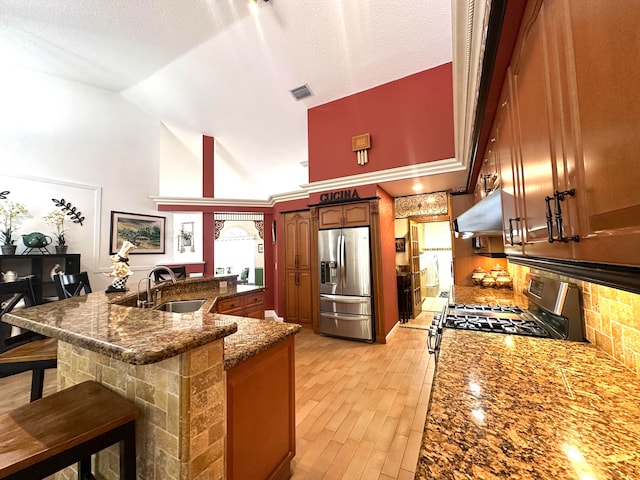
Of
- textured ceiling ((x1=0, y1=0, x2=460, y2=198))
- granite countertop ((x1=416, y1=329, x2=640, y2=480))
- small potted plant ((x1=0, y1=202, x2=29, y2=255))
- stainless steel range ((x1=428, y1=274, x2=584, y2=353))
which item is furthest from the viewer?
small potted plant ((x1=0, y1=202, x2=29, y2=255))

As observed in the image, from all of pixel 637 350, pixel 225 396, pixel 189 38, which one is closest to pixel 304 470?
pixel 225 396

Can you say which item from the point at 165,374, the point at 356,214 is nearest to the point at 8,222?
the point at 165,374

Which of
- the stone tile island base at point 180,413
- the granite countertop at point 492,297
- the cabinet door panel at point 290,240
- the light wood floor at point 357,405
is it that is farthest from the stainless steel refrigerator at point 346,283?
the stone tile island base at point 180,413

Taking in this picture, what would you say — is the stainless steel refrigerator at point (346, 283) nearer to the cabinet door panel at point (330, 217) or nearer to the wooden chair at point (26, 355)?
the cabinet door panel at point (330, 217)

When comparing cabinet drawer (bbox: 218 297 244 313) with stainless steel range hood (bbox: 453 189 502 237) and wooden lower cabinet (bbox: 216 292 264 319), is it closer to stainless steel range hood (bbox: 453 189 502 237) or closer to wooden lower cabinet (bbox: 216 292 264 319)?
wooden lower cabinet (bbox: 216 292 264 319)

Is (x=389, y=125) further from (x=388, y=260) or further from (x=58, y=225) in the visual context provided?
(x=58, y=225)

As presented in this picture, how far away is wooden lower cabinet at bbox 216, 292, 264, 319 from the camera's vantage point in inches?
108

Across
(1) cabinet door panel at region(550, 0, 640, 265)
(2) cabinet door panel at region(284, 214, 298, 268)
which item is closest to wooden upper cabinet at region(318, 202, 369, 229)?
(2) cabinet door panel at region(284, 214, 298, 268)

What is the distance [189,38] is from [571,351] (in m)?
5.00

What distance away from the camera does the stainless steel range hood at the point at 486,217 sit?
4.33 feet

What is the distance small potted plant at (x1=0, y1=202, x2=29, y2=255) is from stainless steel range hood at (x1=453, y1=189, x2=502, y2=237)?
5496mm

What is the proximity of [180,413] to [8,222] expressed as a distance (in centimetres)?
479

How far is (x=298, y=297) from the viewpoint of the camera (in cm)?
471

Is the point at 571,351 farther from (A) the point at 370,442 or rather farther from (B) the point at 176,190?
(B) the point at 176,190
